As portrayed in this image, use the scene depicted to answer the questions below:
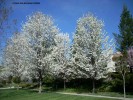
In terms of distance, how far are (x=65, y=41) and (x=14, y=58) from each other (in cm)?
1106

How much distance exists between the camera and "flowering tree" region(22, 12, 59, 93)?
3747 centimetres

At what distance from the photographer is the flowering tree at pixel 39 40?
123ft

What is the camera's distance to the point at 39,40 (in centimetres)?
3731

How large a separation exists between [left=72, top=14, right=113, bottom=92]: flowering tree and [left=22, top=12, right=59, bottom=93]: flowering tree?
463cm

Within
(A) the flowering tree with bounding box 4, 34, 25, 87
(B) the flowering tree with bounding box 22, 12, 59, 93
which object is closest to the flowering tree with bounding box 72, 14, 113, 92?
(B) the flowering tree with bounding box 22, 12, 59, 93

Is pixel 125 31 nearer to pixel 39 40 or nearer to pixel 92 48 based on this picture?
pixel 92 48

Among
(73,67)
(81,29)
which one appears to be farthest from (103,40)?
(73,67)

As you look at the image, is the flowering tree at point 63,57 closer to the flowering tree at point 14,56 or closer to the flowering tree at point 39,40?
the flowering tree at point 39,40

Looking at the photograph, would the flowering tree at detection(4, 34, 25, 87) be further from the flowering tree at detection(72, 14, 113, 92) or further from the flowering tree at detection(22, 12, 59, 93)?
the flowering tree at detection(72, 14, 113, 92)

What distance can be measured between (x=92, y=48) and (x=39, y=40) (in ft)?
27.2

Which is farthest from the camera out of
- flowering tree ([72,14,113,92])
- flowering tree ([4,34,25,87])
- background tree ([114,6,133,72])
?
flowering tree ([4,34,25,87])

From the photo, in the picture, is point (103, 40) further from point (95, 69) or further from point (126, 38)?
point (126, 38)

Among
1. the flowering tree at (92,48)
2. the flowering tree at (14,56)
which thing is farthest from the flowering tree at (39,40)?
the flowering tree at (14,56)

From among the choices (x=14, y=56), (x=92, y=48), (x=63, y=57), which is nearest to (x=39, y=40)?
(x=92, y=48)
